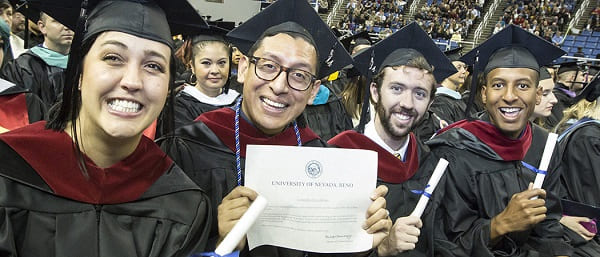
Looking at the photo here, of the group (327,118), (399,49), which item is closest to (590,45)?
(327,118)

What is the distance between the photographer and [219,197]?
7.55ft

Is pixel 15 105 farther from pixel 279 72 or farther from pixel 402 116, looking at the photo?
pixel 402 116

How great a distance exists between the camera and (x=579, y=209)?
3.65 metres

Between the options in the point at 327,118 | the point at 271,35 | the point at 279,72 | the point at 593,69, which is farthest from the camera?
the point at 593,69

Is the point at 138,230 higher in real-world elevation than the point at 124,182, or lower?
lower

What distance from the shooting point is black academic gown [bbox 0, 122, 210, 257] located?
166 cm

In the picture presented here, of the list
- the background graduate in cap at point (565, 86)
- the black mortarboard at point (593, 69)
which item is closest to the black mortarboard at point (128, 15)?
the background graduate in cap at point (565, 86)

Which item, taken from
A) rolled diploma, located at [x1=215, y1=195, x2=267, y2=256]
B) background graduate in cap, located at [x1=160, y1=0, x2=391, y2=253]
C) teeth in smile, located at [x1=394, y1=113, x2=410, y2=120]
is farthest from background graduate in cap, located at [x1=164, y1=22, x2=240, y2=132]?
rolled diploma, located at [x1=215, y1=195, x2=267, y2=256]

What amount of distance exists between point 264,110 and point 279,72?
7.0 inches

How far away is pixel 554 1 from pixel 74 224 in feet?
95.8

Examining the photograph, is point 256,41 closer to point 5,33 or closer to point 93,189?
point 93,189

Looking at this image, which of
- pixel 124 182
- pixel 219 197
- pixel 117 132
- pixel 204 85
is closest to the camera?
pixel 117 132

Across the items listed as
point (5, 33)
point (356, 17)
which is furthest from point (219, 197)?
point (356, 17)
